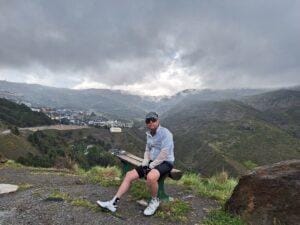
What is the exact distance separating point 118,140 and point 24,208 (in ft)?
579

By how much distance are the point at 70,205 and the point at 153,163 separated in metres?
2.37

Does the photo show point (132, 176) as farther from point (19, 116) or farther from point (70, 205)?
point (19, 116)

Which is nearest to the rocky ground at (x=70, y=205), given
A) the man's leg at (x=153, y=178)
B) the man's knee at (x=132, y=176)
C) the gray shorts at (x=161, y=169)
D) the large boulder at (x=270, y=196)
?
the man's leg at (x=153, y=178)

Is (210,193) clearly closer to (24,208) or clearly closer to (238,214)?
(238,214)

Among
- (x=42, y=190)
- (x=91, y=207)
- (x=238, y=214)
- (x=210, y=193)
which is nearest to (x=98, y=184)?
(x=42, y=190)

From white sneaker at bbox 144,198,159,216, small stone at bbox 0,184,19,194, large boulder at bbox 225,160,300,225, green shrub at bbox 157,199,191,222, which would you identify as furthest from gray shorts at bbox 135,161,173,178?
small stone at bbox 0,184,19,194

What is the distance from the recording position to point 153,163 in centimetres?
941

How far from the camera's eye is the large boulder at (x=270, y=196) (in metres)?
8.61

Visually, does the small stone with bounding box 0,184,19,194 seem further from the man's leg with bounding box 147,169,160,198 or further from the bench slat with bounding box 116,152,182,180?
the man's leg with bounding box 147,169,160,198

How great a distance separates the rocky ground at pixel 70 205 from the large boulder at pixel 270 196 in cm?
114

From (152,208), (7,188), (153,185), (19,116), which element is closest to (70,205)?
(152,208)

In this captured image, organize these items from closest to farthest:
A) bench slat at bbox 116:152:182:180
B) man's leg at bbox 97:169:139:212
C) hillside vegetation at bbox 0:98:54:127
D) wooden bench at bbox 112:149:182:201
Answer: man's leg at bbox 97:169:139:212, wooden bench at bbox 112:149:182:201, bench slat at bbox 116:152:182:180, hillside vegetation at bbox 0:98:54:127

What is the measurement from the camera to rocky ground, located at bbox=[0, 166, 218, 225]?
8.62 meters

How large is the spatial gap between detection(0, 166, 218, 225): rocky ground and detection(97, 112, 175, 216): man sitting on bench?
397 millimetres
